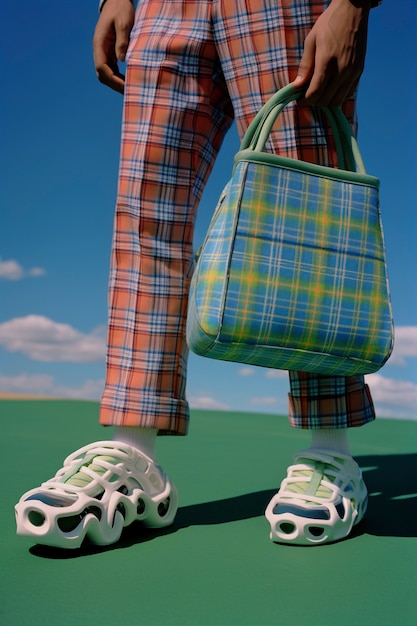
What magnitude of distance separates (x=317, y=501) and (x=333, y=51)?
29.4 inches

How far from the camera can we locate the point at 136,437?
1.23 meters

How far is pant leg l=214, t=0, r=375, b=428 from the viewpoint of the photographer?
1.21 m

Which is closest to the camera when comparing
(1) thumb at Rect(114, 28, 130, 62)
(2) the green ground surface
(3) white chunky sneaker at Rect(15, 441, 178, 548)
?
(2) the green ground surface

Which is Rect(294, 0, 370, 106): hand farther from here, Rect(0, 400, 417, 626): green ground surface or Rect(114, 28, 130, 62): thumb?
Rect(0, 400, 417, 626): green ground surface

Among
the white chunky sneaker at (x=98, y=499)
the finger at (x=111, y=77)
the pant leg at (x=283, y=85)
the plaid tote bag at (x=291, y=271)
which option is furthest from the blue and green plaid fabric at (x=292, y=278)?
the finger at (x=111, y=77)

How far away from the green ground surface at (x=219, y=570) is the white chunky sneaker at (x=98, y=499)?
0.10ft

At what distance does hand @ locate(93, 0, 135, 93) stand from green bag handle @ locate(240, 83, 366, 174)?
1.43 feet

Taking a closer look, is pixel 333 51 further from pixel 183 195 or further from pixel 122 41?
pixel 122 41

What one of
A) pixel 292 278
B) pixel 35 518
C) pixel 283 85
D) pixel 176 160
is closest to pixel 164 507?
pixel 35 518

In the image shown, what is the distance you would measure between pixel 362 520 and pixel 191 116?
0.82 meters

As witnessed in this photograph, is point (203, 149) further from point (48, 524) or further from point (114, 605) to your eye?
point (114, 605)

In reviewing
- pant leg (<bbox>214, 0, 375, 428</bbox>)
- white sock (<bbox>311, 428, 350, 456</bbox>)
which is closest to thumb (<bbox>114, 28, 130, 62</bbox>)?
pant leg (<bbox>214, 0, 375, 428</bbox>)

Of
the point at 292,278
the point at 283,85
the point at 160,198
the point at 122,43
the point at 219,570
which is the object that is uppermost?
the point at 122,43

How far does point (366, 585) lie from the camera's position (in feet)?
2.94
